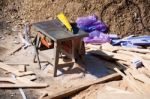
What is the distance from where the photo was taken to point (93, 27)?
34.1ft

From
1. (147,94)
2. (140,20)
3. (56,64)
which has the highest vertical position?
(140,20)

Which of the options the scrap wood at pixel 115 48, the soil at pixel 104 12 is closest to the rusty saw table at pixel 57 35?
the scrap wood at pixel 115 48

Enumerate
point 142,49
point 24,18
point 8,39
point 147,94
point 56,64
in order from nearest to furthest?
point 147,94
point 56,64
point 142,49
point 8,39
point 24,18

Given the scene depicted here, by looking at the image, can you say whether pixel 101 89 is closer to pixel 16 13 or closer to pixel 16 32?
pixel 16 32

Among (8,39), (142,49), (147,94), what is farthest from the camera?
(8,39)

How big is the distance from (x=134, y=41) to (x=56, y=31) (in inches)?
97.8

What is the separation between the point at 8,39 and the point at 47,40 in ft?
6.50

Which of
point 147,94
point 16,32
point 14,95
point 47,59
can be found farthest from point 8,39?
point 147,94

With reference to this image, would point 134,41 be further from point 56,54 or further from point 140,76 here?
point 56,54

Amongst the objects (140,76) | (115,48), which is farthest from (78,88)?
(115,48)

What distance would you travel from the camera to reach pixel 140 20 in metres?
10.7

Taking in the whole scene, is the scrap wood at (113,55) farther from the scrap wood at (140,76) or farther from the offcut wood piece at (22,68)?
the offcut wood piece at (22,68)

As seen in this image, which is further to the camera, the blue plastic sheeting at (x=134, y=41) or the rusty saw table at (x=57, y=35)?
the blue plastic sheeting at (x=134, y=41)

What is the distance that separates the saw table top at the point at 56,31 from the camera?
8.05m
